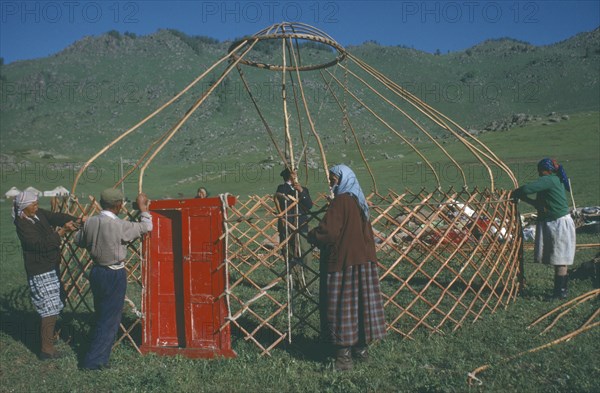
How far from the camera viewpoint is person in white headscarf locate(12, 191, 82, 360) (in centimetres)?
357

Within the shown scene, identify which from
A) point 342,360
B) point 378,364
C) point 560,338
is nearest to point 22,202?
point 342,360

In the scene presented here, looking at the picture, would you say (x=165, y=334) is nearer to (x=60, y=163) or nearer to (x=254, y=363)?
(x=254, y=363)

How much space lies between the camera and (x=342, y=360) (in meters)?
3.21

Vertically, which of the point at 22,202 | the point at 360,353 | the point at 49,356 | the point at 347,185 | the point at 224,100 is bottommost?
the point at 49,356

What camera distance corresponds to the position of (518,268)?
4758 millimetres

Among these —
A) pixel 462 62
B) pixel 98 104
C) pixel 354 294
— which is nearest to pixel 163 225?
pixel 354 294

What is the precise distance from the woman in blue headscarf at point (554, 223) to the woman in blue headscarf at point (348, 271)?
2027 millimetres

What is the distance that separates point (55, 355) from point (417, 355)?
265 cm

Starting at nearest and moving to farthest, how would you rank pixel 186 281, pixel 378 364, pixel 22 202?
1. pixel 378 364
2. pixel 22 202
3. pixel 186 281

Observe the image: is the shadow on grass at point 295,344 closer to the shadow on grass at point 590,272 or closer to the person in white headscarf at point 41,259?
the person in white headscarf at point 41,259

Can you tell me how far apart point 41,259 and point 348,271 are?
2.28 metres

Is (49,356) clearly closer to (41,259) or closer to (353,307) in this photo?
(41,259)

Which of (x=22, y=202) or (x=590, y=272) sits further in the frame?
(x=590, y=272)

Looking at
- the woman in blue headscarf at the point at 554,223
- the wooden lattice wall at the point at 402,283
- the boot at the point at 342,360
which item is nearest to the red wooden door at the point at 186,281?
the wooden lattice wall at the point at 402,283
